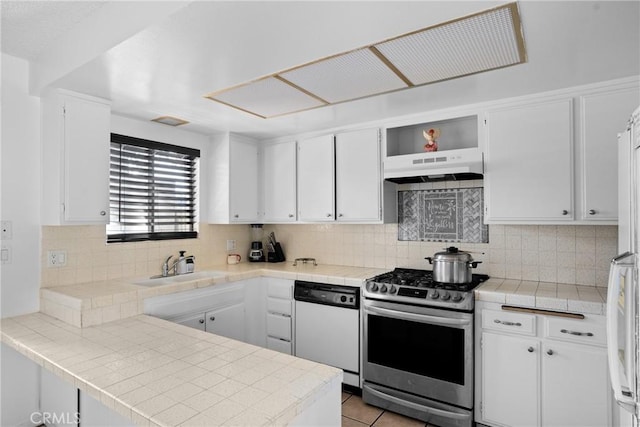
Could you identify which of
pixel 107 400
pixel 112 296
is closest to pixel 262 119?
pixel 112 296

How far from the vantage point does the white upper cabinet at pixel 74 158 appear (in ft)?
8.03

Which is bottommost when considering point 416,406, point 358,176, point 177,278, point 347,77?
point 416,406

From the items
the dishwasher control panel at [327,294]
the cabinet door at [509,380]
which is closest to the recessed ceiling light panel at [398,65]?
the dishwasher control panel at [327,294]

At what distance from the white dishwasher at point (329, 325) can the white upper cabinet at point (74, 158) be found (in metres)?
1.72

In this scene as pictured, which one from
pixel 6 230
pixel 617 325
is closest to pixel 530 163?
pixel 617 325

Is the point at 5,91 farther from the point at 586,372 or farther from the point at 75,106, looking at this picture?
the point at 586,372

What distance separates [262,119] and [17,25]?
1614 mm

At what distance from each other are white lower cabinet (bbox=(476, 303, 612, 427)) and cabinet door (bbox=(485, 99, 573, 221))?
2.34 feet

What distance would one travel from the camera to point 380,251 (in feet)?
11.8

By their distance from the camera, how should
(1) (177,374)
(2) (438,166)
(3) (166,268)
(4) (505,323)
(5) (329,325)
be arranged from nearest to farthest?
1. (1) (177,374)
2. (4) (505,323)
3. (2) (438,166)
4. (5) (329,325)
5. (3) (166,268)

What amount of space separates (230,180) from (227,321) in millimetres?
1332

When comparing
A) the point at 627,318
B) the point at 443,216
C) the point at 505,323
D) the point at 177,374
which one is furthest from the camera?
the point at 443,216

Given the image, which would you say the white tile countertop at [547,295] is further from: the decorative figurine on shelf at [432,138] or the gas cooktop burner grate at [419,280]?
the decorative figurine on shelf at [432,138]

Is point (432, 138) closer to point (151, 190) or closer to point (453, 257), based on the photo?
point (453, 257)
